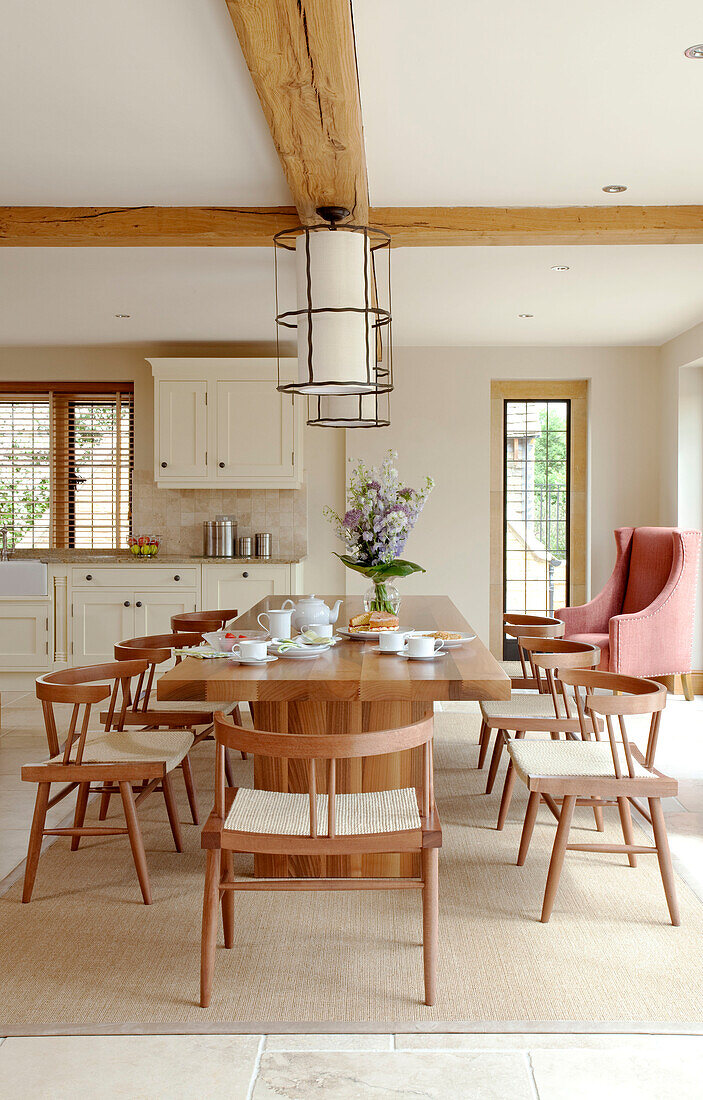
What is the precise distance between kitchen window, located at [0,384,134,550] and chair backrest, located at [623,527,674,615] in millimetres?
3943

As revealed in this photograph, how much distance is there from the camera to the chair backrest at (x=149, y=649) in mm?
3502

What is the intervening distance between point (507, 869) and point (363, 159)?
2.55m

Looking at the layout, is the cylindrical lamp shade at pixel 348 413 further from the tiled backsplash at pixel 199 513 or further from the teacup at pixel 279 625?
the tiled backsplash at pixel 199 513

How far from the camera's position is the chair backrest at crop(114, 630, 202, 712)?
11.5ft

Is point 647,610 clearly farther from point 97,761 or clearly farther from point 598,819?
point 97,761

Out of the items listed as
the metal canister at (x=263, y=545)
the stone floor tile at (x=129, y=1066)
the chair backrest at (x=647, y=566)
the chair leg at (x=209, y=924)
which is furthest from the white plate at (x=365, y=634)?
the metal canister at (x=263, y=545)

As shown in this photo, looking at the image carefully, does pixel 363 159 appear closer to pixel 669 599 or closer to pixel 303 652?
pixel 303 652

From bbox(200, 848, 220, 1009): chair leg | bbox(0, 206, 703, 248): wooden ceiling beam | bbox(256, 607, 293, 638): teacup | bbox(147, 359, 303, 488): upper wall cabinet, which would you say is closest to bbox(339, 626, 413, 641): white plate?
bbox(256, 607, 293, 638): teacup

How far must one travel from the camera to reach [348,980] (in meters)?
2.56

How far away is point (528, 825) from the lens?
3.21 m

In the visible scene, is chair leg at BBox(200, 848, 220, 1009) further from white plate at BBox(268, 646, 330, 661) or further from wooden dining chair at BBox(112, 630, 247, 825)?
wooden dining chair at BBox(112, 630, 247, 825)

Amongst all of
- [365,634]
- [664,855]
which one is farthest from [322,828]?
[365,634]

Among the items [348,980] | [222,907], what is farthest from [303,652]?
[348,980]

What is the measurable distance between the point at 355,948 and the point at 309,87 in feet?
7.86
